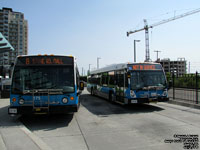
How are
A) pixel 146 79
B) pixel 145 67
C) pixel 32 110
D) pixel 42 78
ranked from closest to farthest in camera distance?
pixel 32 110, pixel 42 78, pixel 146 79, pixel 145 67

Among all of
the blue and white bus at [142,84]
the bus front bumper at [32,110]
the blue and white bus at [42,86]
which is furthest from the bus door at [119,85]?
the bus front bumper at [32,110]

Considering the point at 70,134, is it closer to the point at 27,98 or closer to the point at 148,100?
the point at 27,98

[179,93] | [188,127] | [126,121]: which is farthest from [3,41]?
[188,127]

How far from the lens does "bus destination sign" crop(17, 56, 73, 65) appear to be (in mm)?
7820

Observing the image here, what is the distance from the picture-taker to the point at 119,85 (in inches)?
463

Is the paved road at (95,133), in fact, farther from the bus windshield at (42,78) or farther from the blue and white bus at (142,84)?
the blue and white bus at (142,84)

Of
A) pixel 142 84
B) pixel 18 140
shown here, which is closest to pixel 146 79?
pixel 142 84

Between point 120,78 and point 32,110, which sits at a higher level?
point 120,78

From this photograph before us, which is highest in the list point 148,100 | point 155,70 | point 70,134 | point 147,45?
point 147,45

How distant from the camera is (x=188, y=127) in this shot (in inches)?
271

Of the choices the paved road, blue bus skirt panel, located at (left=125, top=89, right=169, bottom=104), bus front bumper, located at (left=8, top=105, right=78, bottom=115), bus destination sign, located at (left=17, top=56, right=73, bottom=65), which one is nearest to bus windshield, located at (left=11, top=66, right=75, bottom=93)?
bus destination sign, located at (left=17, top=56, right=73, bottom=65)

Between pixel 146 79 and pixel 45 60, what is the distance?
5579 mm

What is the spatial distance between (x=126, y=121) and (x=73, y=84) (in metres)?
2.72

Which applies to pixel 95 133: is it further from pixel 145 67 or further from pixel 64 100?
pixel 145 67
